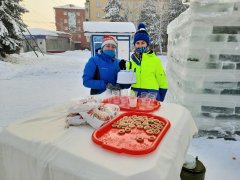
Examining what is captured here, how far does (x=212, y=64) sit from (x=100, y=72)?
200cm

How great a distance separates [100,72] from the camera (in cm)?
287

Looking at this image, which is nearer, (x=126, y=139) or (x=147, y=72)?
(x=126, y=139)

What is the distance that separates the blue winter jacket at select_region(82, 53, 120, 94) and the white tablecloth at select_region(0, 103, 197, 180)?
104 cm

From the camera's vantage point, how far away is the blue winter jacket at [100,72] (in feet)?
9.13

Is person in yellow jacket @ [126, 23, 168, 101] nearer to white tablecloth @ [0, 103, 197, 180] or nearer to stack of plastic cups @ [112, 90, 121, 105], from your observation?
stack of plastic cups @ [112, 90, 121, 105]

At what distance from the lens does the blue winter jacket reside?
278 centimetres

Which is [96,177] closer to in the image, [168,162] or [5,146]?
[168,162]

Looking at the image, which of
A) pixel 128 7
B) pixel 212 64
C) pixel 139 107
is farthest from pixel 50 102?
pixel 128 7

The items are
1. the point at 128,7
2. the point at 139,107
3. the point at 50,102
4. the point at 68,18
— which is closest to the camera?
the point at 139,107

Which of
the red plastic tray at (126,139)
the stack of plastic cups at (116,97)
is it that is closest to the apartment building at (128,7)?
the stack of plastic cups at (116,97)

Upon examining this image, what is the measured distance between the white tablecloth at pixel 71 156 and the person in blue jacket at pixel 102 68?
3.49ft

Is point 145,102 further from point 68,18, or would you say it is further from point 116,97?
point 68,18

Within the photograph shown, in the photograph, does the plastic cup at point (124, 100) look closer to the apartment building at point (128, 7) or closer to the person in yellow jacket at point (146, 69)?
the person in yellow jacket at point (146, 69)

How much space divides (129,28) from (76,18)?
4785 cm
